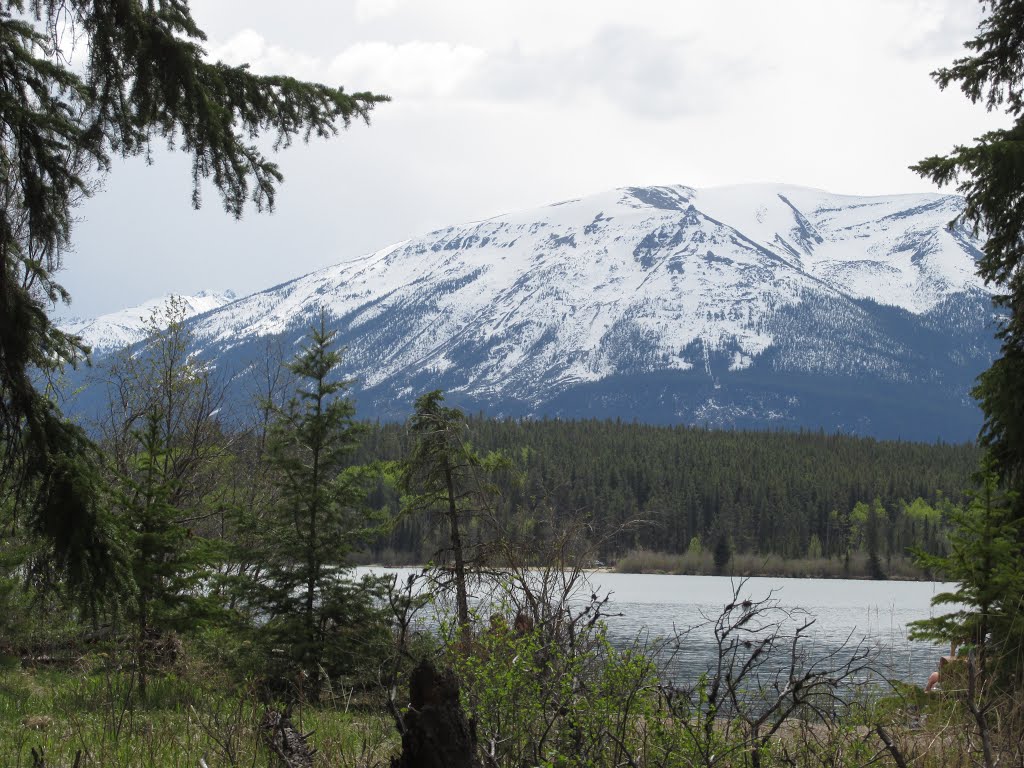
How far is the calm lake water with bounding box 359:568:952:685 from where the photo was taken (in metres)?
23.7

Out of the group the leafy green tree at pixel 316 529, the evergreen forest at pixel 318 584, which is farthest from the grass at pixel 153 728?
the leafy green tree at pixel 316 529

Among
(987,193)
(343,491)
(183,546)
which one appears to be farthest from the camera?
(343,491)

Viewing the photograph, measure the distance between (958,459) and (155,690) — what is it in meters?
149

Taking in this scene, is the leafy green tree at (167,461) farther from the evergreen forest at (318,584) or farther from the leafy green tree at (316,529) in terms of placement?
the leafy green tree at (316,529)

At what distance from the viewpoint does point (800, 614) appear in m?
42.5

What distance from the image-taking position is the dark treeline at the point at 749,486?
117000mm

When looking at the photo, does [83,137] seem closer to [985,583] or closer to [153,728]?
[153,728]

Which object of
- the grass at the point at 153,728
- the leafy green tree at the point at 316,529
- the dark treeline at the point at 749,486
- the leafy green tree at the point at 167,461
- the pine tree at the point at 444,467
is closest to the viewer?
the grass at the point at 153,728

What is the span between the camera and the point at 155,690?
41.9 feet

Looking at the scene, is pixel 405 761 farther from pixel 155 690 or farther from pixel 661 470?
pixel 661 470

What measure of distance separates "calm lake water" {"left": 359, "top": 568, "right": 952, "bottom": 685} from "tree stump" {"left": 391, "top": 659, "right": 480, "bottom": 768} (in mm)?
13391

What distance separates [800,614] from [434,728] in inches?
1597

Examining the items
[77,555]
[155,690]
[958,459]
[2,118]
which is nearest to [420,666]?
[77,555]

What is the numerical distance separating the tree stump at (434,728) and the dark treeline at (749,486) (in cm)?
9699
